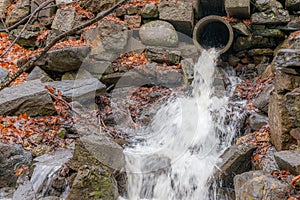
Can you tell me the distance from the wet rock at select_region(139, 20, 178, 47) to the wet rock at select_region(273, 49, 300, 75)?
382 cm

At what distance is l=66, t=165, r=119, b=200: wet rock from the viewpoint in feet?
10.4

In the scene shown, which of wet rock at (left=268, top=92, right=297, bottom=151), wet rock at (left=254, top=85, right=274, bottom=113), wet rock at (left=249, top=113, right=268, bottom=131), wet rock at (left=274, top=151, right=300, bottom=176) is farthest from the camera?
wet rock at (left=254, top=85, right=274, bottom=113)

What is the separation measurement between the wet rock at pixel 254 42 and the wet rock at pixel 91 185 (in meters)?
5.18

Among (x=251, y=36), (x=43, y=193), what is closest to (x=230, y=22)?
(x=251, y=36)

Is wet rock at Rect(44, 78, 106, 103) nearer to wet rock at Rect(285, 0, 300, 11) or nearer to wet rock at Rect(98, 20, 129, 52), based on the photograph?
wet rock at Rect(98, 20, 129, 52)

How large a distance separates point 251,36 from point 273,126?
3796mm

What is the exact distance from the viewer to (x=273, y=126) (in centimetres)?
395

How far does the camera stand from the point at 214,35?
8070 millimetres

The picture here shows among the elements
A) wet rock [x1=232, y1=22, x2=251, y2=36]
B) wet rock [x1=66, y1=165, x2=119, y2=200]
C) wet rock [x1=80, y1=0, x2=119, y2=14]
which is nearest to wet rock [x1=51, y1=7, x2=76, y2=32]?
wet rock [x1=80, y1=0, x2=119, y2=14]

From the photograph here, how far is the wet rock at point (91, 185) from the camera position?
3.18 m

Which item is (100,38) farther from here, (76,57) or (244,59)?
(244,59)

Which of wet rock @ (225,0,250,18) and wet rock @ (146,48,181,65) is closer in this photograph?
wet rock @ (225,0,250,18)

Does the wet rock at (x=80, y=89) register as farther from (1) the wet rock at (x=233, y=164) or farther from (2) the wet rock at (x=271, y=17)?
(2) the wet rock at (x=271, y=17)

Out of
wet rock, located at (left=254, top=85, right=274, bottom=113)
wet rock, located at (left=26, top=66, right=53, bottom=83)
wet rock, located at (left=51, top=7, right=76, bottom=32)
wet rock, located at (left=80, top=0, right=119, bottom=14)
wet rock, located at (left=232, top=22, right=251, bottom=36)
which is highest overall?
wet rock, located at (left=80, top=0, right=119, bottom=14)
